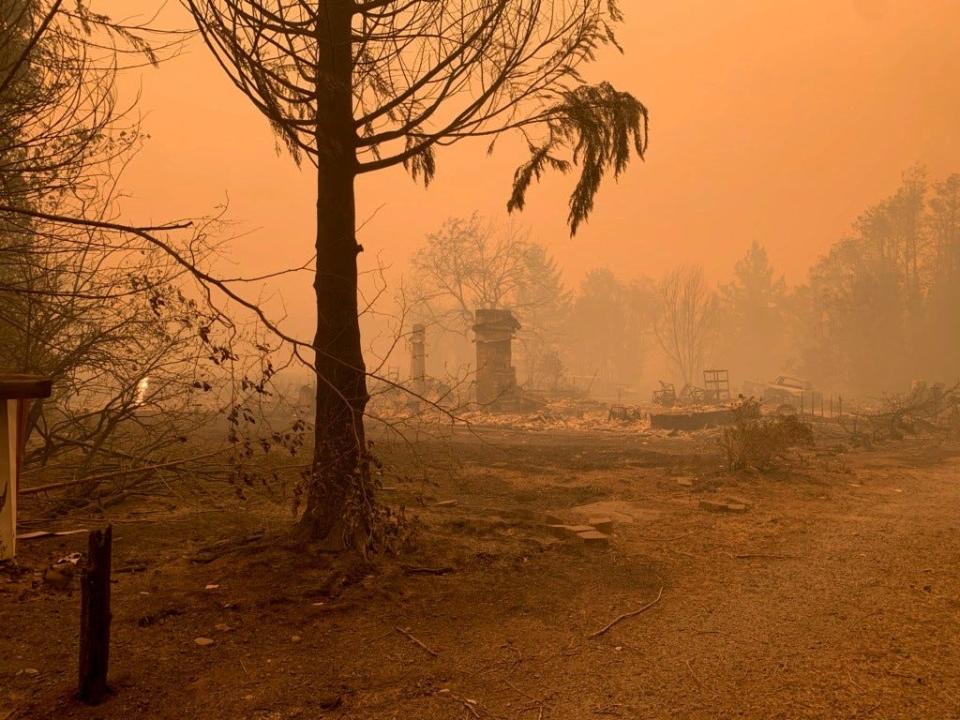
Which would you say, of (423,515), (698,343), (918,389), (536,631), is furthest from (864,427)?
(698,343)

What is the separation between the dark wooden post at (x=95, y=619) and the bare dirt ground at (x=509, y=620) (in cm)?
10

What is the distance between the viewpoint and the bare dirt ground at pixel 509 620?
10.7ft

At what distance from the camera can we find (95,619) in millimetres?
3000

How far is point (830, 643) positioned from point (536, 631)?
175cm

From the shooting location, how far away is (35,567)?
505 centimetres

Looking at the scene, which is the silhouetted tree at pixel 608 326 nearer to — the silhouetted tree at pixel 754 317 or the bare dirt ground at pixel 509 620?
the silhouetted tree at pixel 754 317

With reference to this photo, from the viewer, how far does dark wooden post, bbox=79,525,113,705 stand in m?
2.93

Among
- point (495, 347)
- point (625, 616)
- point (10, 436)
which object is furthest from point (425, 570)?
point (495, 347)

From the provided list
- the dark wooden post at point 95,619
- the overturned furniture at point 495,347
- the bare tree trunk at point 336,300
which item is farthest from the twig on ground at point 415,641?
the overturned furniture at point 495,347

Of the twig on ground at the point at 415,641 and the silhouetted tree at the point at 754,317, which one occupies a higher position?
the silhouetted tree at the point at 754,317

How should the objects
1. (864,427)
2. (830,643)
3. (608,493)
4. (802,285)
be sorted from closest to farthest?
(830,643) → (608,493) → (864,427) → (802,285)

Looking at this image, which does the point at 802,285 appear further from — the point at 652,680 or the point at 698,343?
the point at 652,680

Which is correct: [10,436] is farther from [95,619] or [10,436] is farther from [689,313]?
[689,313]

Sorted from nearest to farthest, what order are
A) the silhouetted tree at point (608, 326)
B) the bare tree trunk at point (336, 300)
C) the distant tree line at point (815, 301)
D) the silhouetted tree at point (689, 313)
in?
the bare tree trunk at point (336, 300), the distant tree line at point (815, 301), the silhouetted tree at point (689, 313), the silhouetted tree at point (608, 326)
